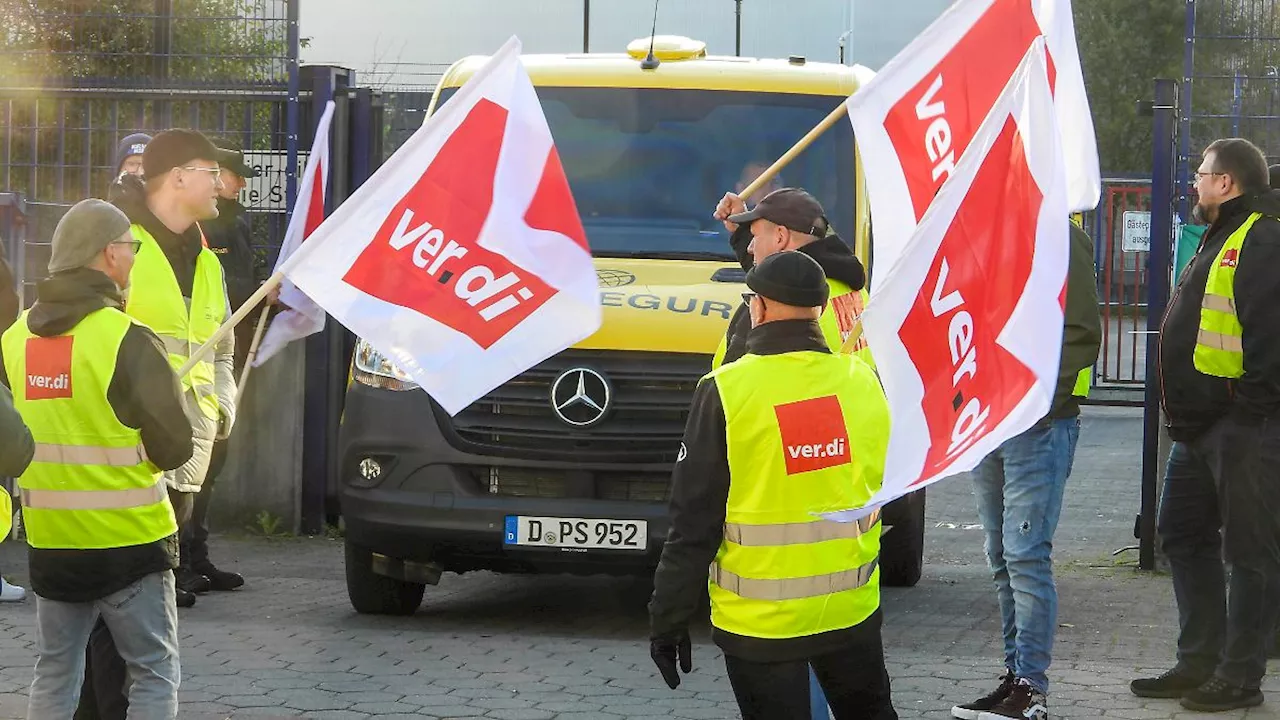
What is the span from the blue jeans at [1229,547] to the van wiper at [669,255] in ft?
7.26

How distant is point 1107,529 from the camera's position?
11.6 m

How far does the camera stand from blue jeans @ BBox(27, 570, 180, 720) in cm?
522

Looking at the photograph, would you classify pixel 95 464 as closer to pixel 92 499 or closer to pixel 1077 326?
pixel 92 499

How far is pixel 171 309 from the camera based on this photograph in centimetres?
743

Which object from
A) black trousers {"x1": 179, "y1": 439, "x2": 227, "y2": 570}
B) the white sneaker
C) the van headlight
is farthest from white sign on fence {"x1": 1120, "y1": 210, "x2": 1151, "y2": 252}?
the white sneaker

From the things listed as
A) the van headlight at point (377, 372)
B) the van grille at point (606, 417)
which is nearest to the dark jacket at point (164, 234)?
the van headlight at point (377, 372)

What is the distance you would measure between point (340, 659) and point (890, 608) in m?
2.72

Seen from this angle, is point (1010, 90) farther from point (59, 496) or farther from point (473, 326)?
point (59, 496)

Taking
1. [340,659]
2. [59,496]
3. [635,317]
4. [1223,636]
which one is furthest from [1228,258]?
[59,496]

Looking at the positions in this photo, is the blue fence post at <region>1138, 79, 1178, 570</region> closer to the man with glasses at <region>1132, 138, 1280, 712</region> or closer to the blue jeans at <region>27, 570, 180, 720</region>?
the man with glasses at <region>1132, 138, 1280, 712</region>

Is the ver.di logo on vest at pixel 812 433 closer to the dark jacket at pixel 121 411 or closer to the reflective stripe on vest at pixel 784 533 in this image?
the reflective stripe on vest at pixel 784 533

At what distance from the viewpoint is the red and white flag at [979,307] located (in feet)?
14.8

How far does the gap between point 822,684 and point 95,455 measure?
2.06 metres

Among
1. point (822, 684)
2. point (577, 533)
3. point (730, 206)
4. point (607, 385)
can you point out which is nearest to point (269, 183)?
point (607, 385)
